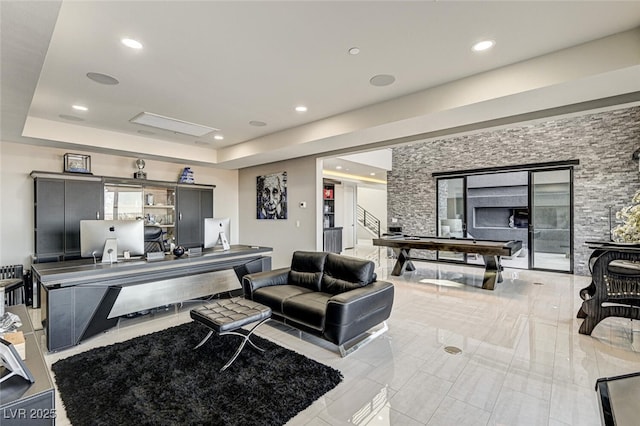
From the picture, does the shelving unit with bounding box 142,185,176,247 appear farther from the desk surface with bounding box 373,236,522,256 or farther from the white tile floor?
the desk surface with bounding box 373,236,522,256

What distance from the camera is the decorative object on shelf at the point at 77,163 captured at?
5.11m

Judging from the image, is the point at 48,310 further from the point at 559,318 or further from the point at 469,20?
the point at 559,318

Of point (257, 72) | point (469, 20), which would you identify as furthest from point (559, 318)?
point (257, 72)

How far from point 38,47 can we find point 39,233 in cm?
381

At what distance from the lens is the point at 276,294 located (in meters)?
3.48

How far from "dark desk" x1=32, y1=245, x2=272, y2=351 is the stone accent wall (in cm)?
420

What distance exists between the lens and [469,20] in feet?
7.76

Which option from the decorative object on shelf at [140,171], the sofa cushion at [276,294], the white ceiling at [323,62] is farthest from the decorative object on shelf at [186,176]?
the sofa cushion at [276,294]

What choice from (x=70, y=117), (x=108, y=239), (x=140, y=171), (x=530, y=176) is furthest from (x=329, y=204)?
(x=108, y=239)

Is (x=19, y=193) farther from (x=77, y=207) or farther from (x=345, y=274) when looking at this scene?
(x=345, y=274)

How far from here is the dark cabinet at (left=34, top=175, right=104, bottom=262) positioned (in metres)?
4.67

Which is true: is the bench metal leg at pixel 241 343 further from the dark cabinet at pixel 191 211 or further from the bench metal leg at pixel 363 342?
the dark cabinet at pixel 191 211

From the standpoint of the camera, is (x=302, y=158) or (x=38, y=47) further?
(x=302, y=158)

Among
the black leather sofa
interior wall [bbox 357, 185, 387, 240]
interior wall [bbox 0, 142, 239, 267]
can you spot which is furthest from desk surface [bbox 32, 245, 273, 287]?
interior wall [bbox 357, 185, 387, 240]
